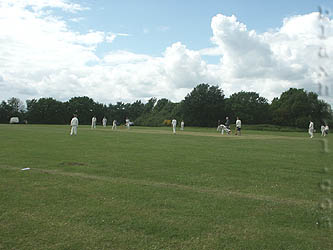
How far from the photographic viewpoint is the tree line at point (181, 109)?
92.6 meters

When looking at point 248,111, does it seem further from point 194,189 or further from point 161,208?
point 161,208

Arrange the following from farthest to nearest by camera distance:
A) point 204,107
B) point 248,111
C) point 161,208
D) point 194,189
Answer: point 248,111 → point 204,107 → point 194,189 → point 161,208

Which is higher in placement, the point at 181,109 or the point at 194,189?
the point at 181,109

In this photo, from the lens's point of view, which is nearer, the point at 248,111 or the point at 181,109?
the point at 181,109

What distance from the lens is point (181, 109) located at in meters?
98.1

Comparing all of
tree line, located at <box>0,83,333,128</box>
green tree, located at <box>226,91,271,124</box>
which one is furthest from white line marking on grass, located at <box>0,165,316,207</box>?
green tree, located at <box>226,91,271,124</box>

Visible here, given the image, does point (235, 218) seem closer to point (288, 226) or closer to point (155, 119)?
point (288, 226)

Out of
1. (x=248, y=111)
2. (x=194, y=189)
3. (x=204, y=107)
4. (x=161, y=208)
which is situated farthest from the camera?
(x=248, y=111)

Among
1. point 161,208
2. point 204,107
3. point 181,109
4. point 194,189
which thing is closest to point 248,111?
point 204,107

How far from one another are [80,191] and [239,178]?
17.9ft

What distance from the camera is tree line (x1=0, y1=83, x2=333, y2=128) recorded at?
304ft

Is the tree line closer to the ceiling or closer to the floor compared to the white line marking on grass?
closer to the ceiling

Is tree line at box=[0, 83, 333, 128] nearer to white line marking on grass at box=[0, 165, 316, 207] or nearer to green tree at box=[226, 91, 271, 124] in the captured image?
green tree at box=[226, 91, 271, 124]

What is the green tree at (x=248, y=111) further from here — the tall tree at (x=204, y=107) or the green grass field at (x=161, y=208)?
the green grass field at (x=161, y=208)
